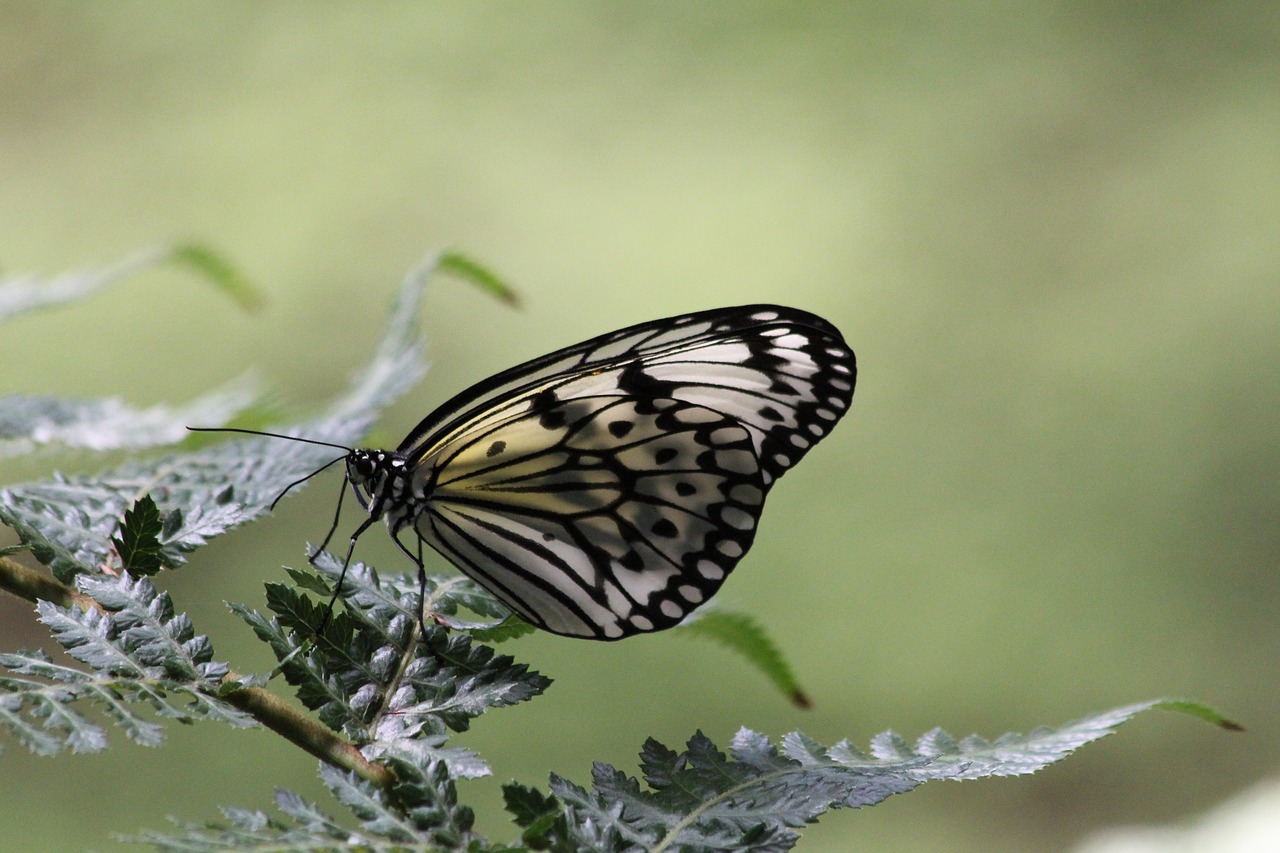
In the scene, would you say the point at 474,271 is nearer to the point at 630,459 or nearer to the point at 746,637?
the point at 630,459

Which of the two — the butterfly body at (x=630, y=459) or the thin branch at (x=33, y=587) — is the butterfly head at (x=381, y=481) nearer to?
the butterfly body at (x=630, y=459)

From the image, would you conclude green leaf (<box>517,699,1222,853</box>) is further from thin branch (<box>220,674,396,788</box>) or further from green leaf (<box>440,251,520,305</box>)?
green leaf (<box>440,251,520,305</box>)

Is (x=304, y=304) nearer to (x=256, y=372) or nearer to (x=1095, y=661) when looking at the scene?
(x=256, y=372)

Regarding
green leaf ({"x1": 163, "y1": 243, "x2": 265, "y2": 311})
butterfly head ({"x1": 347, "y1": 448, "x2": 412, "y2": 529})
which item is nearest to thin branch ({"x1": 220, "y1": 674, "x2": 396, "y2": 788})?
butterfly head ({"x1": 347, "y1": 448, "x2": 412, "y2": 529})

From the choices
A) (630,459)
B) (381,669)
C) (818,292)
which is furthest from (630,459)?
(818,292)

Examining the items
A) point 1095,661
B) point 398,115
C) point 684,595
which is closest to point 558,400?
point 684,595
